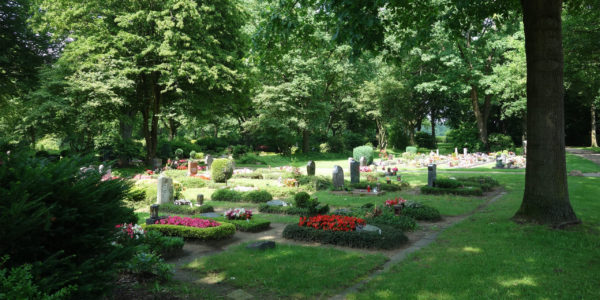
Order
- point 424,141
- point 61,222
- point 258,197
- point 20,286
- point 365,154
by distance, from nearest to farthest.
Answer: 1. point 20,286
2. point 61,222
3. point 258,197
4. point 365,154
5. point 424,141

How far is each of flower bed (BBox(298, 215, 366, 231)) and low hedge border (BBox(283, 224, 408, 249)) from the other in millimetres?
193

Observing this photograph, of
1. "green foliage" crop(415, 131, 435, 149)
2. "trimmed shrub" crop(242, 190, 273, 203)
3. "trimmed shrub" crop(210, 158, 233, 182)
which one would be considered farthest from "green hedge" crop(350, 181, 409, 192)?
"green foliage" crop(415, 131, 435, 149)

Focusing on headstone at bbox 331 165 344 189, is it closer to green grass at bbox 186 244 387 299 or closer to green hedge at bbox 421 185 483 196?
green hedge at bbox 421 185 483 196

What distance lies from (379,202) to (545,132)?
632cm

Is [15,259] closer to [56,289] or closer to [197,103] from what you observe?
[56,289]

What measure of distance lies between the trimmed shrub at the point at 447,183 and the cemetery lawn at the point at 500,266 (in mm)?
6309

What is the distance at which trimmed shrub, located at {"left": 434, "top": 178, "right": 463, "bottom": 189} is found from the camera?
15711mm

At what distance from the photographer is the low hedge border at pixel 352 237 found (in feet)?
25.7

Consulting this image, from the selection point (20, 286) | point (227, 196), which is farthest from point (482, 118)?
point (20, 286)

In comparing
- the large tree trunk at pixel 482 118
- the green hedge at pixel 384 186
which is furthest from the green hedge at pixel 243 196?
the large tree trunk at pixel 482 118

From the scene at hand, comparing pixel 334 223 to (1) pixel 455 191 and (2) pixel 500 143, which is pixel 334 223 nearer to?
(1) pixel 455 191

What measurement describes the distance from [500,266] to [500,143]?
37.5m

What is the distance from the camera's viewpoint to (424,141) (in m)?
50.5

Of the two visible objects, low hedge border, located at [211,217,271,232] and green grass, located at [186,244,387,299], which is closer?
green grass, located at [186,244,387,299]
